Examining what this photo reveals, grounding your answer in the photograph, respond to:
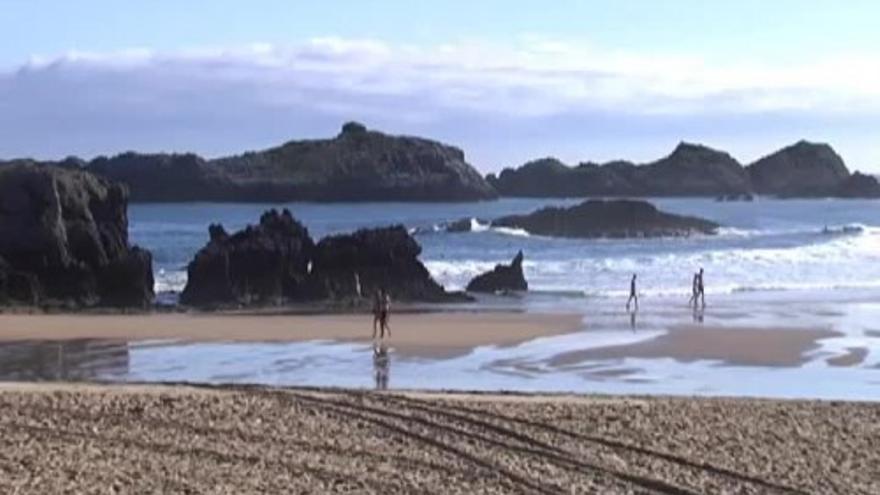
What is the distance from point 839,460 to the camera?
1305 cm

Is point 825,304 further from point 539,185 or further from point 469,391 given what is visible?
point 539,185

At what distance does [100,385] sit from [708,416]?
7658mm

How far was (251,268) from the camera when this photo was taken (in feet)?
132

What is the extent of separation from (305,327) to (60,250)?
9.82 metres

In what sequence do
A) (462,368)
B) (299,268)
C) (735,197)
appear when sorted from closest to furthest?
(462,368) < (299,268) < (735,197)

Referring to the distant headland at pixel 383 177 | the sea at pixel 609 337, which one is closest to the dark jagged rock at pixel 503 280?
the sea at pixel 609 337

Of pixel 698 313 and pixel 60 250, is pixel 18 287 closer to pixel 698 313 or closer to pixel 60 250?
pixel 60 250

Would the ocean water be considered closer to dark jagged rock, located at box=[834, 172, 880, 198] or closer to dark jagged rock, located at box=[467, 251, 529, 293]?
dark jagged rock, located at box=[467, 251, 529, 293]

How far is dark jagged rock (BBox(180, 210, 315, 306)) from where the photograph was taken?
129ft

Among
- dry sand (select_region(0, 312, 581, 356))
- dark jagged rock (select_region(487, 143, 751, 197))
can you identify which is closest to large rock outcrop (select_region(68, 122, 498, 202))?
dark jagged rock (select_region(487, 143, 751, 197))

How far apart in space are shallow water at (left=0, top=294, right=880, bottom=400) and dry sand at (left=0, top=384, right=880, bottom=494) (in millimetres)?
3030

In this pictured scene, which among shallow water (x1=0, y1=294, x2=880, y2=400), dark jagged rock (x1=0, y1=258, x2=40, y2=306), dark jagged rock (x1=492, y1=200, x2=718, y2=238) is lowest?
shallow water (x1=0, y1=294, x2=880, y2=400)

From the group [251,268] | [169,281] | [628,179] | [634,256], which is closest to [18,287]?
[251,268]

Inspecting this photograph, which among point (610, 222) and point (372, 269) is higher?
point (610, 222)
